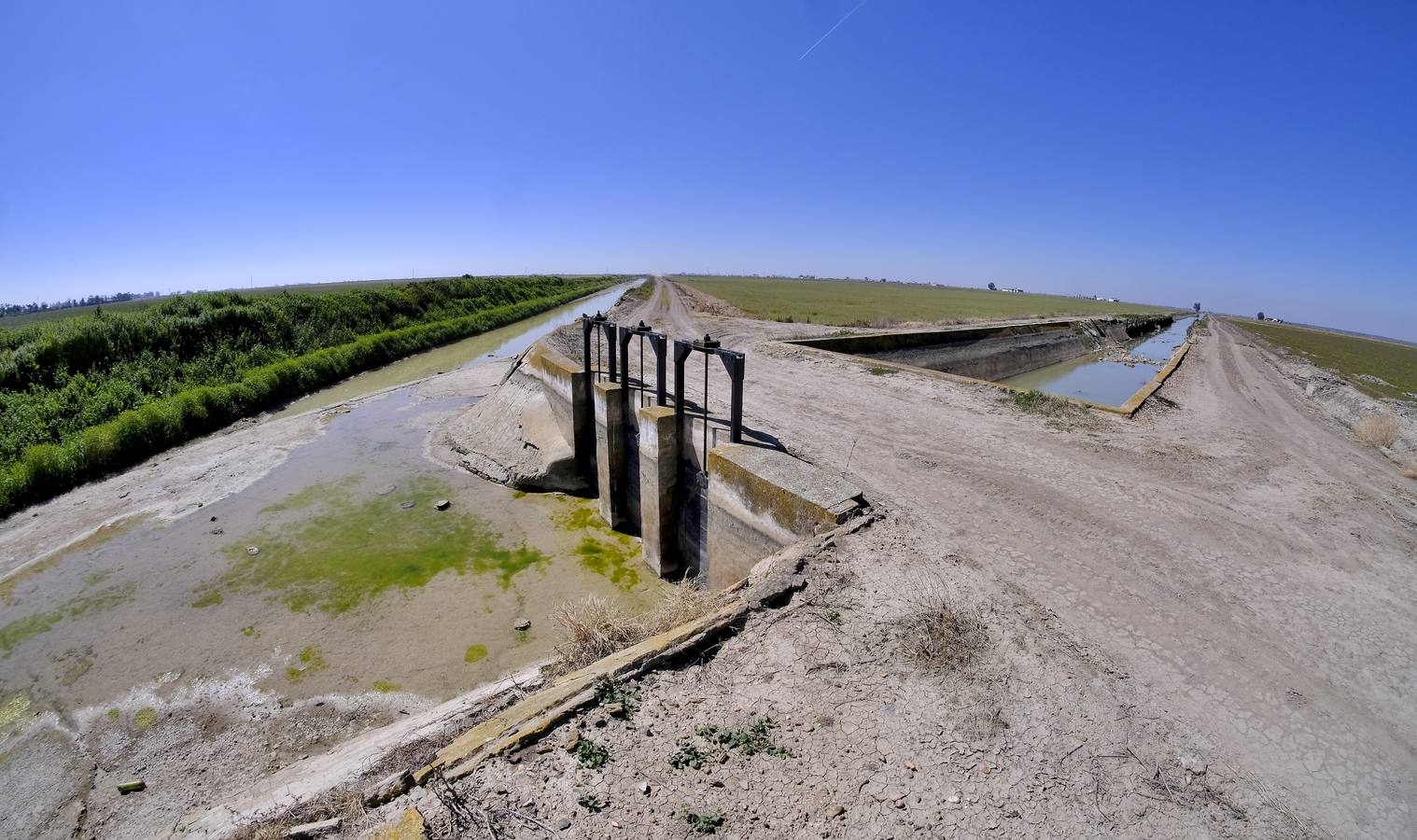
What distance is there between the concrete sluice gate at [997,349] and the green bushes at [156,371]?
1948cm

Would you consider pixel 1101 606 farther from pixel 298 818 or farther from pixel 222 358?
pixel 222 358

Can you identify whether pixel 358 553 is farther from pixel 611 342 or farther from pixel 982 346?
pixel 982 346

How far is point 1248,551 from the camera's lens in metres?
5.89

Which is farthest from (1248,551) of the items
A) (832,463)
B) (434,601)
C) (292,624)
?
(292,624)

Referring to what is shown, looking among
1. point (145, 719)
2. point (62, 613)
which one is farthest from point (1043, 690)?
point (62, 613)

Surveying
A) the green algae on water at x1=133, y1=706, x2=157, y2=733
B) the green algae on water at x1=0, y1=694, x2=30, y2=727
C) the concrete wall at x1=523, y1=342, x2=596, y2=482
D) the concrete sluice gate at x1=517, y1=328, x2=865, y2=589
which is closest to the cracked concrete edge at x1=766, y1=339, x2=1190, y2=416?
the concrete sluice gate at x1=517, y1=328, x2=865, y2=589

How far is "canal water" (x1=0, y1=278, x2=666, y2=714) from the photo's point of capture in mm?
7469

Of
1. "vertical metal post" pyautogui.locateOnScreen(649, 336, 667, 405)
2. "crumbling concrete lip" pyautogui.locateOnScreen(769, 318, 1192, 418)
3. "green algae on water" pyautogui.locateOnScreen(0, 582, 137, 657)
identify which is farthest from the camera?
"crumbling concrete lip" pyautogui.locateOnScreen(769, 318, 1192, 418)

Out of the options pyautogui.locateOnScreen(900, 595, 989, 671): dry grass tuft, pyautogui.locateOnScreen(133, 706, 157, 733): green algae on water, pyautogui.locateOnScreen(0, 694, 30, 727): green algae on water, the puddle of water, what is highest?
pyautogui.locateOnScreen(900, 595, 989, 671): dry grass tuft

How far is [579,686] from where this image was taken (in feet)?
13.8

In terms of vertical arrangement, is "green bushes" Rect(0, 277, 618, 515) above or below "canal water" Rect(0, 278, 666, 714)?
above

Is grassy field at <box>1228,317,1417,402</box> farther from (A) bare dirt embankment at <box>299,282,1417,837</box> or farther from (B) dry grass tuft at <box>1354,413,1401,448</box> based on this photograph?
(A) bare dirt embankment at <box>299,282,1417,837</box>

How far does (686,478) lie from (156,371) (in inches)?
802

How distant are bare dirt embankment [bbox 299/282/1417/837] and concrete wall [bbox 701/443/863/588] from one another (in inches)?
27.6
